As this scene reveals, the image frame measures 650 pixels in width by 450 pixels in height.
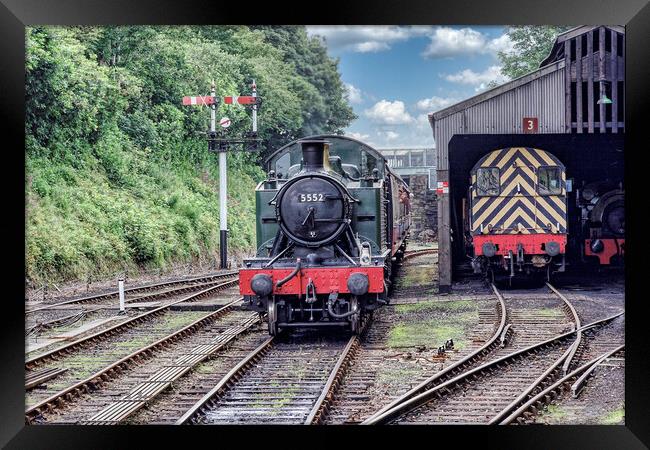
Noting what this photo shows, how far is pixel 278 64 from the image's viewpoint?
83.3 feet

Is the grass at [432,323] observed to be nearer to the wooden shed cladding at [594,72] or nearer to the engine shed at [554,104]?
the engine shed at [554,104]

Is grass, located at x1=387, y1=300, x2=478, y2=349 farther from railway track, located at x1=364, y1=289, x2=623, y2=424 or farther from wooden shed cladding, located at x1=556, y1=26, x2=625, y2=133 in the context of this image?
wooden shed cladding, located at x1=556, y1=26, x2=625, y2=133

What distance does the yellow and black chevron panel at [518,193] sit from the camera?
13930 mm

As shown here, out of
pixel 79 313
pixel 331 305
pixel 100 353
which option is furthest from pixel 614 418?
pixel 79 313

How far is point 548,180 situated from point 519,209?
801mm

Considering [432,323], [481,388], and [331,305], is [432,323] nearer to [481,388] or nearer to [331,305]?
[331,305]

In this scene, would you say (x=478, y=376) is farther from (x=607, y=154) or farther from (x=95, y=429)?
(x=607, y=154)

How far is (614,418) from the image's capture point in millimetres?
6672

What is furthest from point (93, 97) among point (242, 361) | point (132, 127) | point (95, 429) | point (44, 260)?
point (95, 429)

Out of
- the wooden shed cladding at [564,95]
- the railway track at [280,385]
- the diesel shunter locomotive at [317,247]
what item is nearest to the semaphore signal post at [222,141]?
the wooden shed cladding at [564,95]

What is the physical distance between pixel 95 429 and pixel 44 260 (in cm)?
789

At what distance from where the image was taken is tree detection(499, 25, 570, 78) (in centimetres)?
2492

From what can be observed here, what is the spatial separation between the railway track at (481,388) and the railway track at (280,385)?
0.78 meters

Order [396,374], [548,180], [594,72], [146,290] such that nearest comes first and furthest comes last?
1. [396,374]
2. [594,72]
3. [548,180]
4. [146,290]
